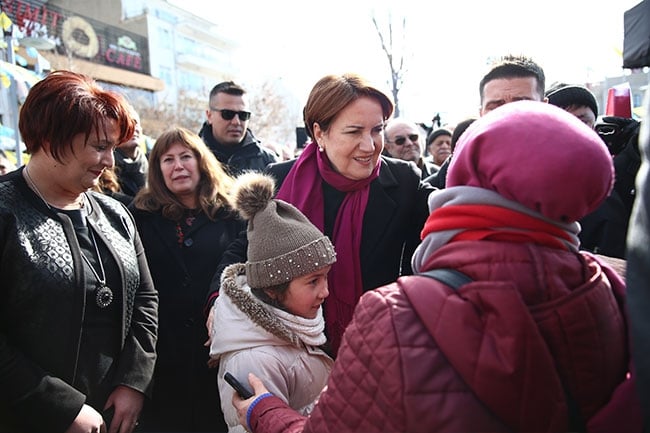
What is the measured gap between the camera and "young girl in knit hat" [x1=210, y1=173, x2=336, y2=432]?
1685 mm

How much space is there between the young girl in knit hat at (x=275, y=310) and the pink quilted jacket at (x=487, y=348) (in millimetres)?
783

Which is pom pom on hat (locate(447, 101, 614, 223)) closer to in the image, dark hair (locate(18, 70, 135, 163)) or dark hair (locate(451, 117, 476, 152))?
dark hair (locate(18, 70, 135, 163))

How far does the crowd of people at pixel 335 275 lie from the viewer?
0.82 metres

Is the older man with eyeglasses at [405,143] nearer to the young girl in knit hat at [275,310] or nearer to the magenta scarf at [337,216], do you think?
the magenta scarf at [337,216]

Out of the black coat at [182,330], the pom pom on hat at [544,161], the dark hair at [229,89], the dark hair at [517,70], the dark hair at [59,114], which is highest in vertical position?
the dark hair at [229,89]

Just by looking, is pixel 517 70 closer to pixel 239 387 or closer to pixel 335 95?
pixel 335 95

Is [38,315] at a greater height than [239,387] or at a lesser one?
greater

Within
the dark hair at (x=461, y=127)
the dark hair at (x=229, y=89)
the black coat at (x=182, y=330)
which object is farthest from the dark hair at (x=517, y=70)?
the dark hair at (x=229, y=89)

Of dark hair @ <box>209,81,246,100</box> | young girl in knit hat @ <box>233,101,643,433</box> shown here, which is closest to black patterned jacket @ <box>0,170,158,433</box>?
young girl in knit hat @ <box>233,101,643,433</box>

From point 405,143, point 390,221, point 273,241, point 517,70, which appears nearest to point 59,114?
point 273,241

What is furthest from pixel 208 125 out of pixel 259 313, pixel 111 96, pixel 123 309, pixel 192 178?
pixel 259 313

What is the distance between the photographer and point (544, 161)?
0.84 metres

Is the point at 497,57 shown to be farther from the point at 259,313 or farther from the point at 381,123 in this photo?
the point at 259,313

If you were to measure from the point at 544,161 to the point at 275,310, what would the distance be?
1.18 m
